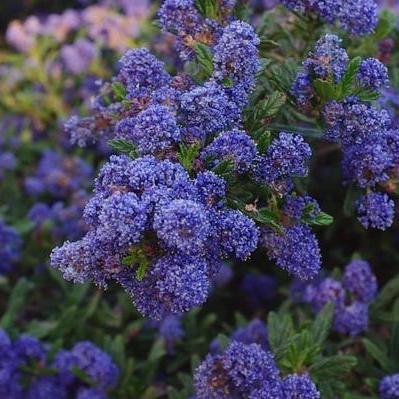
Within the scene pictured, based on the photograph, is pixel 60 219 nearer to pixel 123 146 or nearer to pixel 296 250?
pixel 123 146

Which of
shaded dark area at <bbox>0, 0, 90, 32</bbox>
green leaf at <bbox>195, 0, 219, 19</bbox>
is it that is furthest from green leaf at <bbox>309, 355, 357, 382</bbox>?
shaded dark area at <bbox>0, 0, 90, 32</bbox>

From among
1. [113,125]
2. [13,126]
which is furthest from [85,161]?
[113,125]

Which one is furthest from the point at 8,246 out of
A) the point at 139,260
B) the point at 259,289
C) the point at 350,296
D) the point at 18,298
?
the point at 139,260

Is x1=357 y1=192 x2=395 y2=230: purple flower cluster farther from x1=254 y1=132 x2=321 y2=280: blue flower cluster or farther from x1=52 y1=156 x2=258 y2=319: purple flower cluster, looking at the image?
x1=52 y1=156 x2=258 y2=319: purple flower cluster

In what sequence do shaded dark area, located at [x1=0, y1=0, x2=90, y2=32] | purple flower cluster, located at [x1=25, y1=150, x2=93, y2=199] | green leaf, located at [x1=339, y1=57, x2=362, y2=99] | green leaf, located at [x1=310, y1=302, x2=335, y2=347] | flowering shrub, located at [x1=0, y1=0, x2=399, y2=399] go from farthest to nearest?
shaded dark area, located at [x1=0, y1=0, x2=90, y2=32] < purple flower cluster, located at [x1=25, y1=150, x2=93, y2=199] < green leaf, located at [x1=310, y1=302, x2=335, y2=347] < green leaf, located at [x1=339, y1=57, x2=362, y2=99] < flowering shrub, located at [x1=0, y1=0, x2=399, y2=399]

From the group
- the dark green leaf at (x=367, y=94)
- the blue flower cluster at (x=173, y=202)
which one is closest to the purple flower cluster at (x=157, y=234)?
the blue flower cluster at (x=173, y=202)

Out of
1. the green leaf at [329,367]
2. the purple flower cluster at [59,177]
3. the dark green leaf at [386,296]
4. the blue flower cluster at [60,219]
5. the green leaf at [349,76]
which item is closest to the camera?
the green leaf at [349,76]

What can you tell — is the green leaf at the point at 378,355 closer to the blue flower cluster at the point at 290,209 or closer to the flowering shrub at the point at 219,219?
the flowering shrub at the point at 219,219
